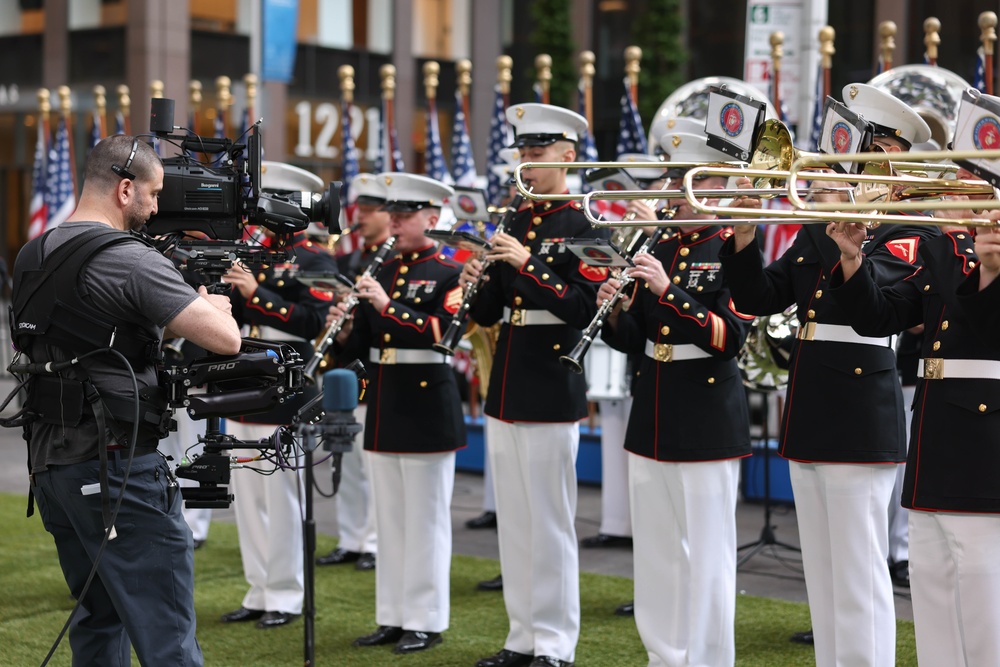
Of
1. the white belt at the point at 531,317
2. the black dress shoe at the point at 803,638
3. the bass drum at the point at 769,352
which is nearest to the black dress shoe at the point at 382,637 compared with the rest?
the white belt at the point at 531,317

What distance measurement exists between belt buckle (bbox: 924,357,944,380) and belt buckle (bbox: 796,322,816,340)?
0.62 meters

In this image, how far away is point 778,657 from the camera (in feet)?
17.0

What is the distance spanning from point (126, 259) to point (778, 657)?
10.1 ft

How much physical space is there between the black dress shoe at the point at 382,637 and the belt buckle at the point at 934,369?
280cm

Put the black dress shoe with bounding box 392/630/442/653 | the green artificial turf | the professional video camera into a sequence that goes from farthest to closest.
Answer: the black dress shoe with bounding box 392/630/442/653 < the green artificial turf < the professional video camera

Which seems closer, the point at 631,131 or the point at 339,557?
the point at 339,557

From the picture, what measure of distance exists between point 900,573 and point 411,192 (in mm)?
3119

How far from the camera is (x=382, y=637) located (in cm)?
556

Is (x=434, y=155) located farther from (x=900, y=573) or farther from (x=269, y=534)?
(x=900, y=573)

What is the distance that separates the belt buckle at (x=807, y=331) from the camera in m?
4.32

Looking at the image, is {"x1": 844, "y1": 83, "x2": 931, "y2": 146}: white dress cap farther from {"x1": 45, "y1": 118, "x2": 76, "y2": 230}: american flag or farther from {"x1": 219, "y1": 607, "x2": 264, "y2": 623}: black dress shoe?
{"x1": 45, "y1": 118, "x2": 76, "y2": 230}: american flag

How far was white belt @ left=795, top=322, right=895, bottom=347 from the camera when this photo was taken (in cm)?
427

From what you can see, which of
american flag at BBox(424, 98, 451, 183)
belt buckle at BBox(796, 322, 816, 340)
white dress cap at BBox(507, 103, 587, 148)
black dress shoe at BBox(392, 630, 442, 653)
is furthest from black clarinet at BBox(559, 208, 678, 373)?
american flag at BBox(424, 98, 451, 183)

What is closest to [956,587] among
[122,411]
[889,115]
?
[889,115]
